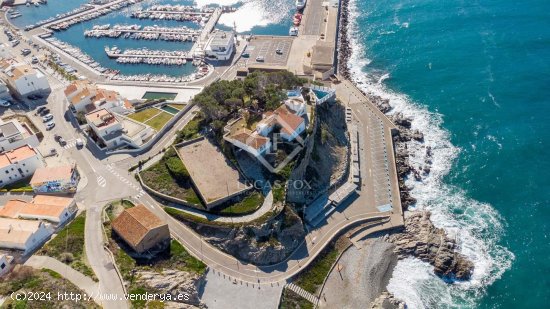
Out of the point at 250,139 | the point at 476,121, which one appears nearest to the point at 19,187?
the point at 250,139

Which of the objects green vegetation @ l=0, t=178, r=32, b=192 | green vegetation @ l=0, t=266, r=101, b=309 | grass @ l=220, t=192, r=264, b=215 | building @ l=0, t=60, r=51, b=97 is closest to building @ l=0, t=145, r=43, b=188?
green vegetation @ l=0, t=178, r=32, b=192

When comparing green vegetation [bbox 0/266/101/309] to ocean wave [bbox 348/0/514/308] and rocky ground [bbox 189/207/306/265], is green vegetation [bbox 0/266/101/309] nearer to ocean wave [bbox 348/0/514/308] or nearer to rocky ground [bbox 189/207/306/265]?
rocky ground [bbox 189/207/306/265]

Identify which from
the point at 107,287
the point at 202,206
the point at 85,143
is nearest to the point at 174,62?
the point at 85,143

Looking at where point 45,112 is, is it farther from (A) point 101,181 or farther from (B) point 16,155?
(A) point 101,181

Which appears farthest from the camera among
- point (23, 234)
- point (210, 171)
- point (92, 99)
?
point (92, 99)

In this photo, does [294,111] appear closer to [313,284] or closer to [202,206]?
[202,206]
